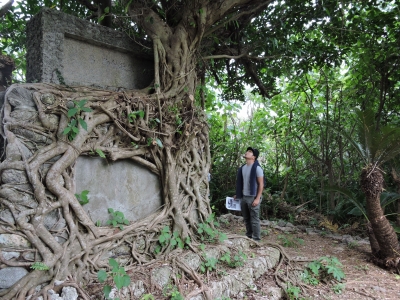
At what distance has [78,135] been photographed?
3.22 m

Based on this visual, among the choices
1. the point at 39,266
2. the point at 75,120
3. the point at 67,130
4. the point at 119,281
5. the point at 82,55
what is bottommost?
→ the point at 119,281

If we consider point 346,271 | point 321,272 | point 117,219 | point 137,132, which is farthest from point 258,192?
point 117,219

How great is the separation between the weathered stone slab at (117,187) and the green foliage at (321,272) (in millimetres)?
2144

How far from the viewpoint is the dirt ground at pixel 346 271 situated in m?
3.90

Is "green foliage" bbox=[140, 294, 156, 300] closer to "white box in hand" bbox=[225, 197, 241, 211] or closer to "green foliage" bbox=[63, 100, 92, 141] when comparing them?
"green foliage" bbox=[63, 100, 92, 141]

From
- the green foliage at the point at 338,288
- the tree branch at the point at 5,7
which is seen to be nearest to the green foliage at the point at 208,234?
the green foliage at the point at 338,288

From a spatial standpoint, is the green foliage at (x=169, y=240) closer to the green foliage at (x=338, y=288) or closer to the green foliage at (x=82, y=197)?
the green foliage at (x=82, y=197)

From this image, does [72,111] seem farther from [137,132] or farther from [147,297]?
[147,297]

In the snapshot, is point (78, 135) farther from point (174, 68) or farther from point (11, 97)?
point (174, 68)

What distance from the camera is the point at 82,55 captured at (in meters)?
4.00

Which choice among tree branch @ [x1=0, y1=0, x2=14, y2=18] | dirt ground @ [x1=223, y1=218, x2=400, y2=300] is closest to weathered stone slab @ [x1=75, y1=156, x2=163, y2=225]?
dirt ground @ [x1=223, y1=218, x2=400, y2=300]

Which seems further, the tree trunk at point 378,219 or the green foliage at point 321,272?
the tree trunk at point 378,219

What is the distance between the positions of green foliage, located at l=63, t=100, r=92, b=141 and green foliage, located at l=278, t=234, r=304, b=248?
4.08 metres

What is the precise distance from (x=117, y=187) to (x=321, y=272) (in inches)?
114
